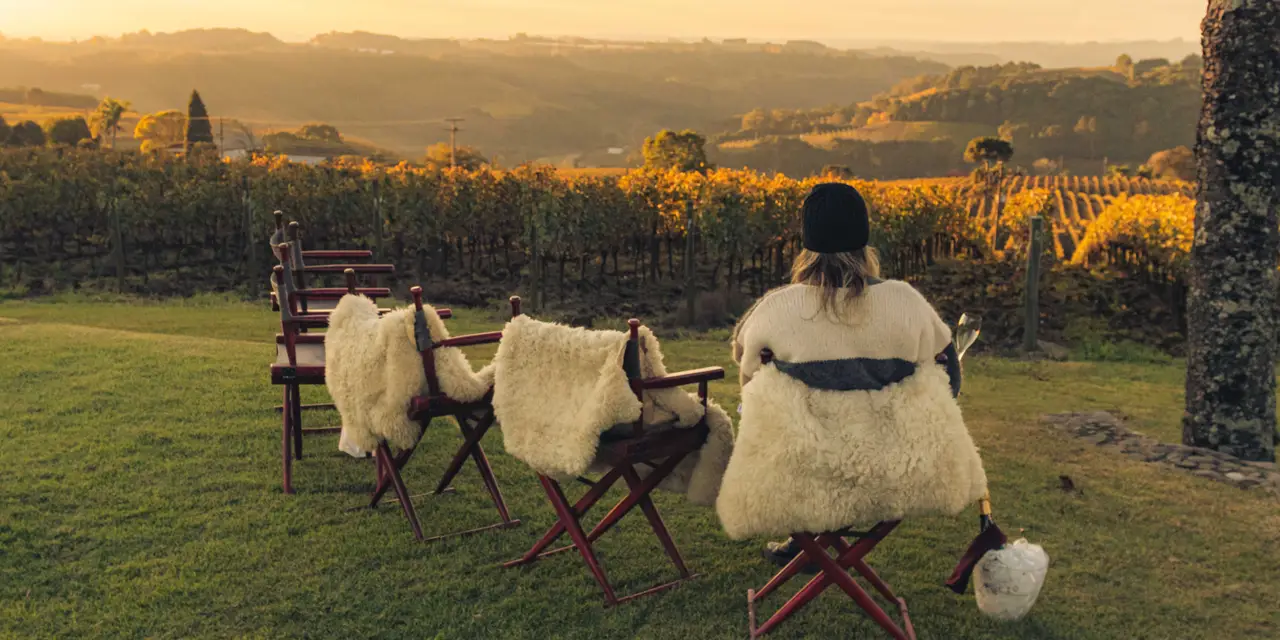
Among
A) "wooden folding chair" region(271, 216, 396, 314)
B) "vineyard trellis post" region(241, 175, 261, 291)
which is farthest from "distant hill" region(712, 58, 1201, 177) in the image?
"wooden folding chair" region(271, 216, 396, 314)

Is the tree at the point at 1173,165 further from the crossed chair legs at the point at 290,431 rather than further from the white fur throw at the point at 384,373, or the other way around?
the white fur throw at the point at 384,373

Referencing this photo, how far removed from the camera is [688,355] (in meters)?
11.9

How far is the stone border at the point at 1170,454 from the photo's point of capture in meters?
6.62

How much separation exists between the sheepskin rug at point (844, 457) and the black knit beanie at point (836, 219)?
498 mm

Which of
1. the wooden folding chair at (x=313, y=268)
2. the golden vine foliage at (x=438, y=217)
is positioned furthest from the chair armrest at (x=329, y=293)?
the golden vine foliage at (x=438, y=217)

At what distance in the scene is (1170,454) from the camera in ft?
23.5

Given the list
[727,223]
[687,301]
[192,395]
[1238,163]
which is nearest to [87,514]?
[192,395]

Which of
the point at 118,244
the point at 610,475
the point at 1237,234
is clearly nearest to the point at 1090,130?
the point at 118,244

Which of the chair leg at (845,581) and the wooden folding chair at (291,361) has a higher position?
the wooden folding chair at (291,361)

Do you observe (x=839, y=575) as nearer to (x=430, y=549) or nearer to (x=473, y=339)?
(x=473, y=339)

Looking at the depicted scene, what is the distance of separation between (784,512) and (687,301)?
12053 mm

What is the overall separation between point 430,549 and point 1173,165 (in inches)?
3886

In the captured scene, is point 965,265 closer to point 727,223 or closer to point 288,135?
point 727,223

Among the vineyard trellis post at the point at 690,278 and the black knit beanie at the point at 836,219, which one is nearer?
the black knit beanie at the point at 836,219
